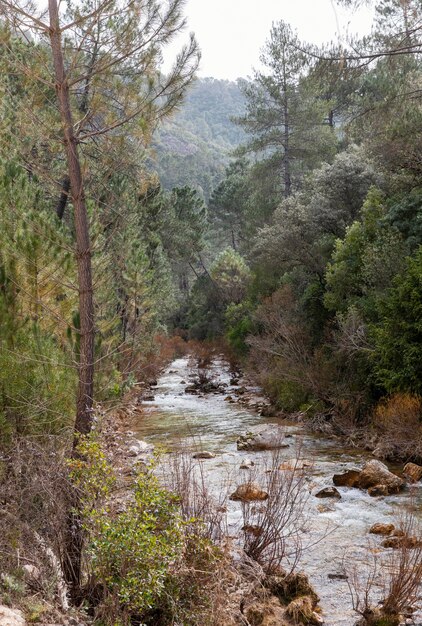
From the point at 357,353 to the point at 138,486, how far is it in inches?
438

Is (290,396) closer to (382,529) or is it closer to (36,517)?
(382,529)

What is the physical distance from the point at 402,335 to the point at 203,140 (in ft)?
463

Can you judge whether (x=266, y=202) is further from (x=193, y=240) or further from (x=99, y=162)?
(x=99, y=162)

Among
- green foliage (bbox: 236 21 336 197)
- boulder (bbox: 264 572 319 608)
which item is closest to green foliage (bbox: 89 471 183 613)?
boulder (bbox: 264 572 319 608)

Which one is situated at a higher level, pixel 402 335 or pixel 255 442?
pixel 402 335

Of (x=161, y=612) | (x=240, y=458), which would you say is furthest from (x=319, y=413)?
(x=161, y=612)

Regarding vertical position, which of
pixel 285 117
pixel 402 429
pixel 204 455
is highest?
pixel 285 117

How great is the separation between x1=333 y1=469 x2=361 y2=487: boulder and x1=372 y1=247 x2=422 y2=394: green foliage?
312cm

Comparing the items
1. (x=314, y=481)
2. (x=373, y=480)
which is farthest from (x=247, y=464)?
(x=373, y=480)

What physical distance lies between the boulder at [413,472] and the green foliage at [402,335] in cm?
249

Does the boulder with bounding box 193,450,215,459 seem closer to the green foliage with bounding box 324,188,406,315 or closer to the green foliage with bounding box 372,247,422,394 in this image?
the green foliage with bounding box 372,247,422,394

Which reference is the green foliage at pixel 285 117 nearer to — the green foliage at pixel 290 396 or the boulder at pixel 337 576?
the green foliage at pixel 290 396

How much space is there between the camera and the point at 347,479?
10.6m

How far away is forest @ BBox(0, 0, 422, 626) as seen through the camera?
5164 millimetres
